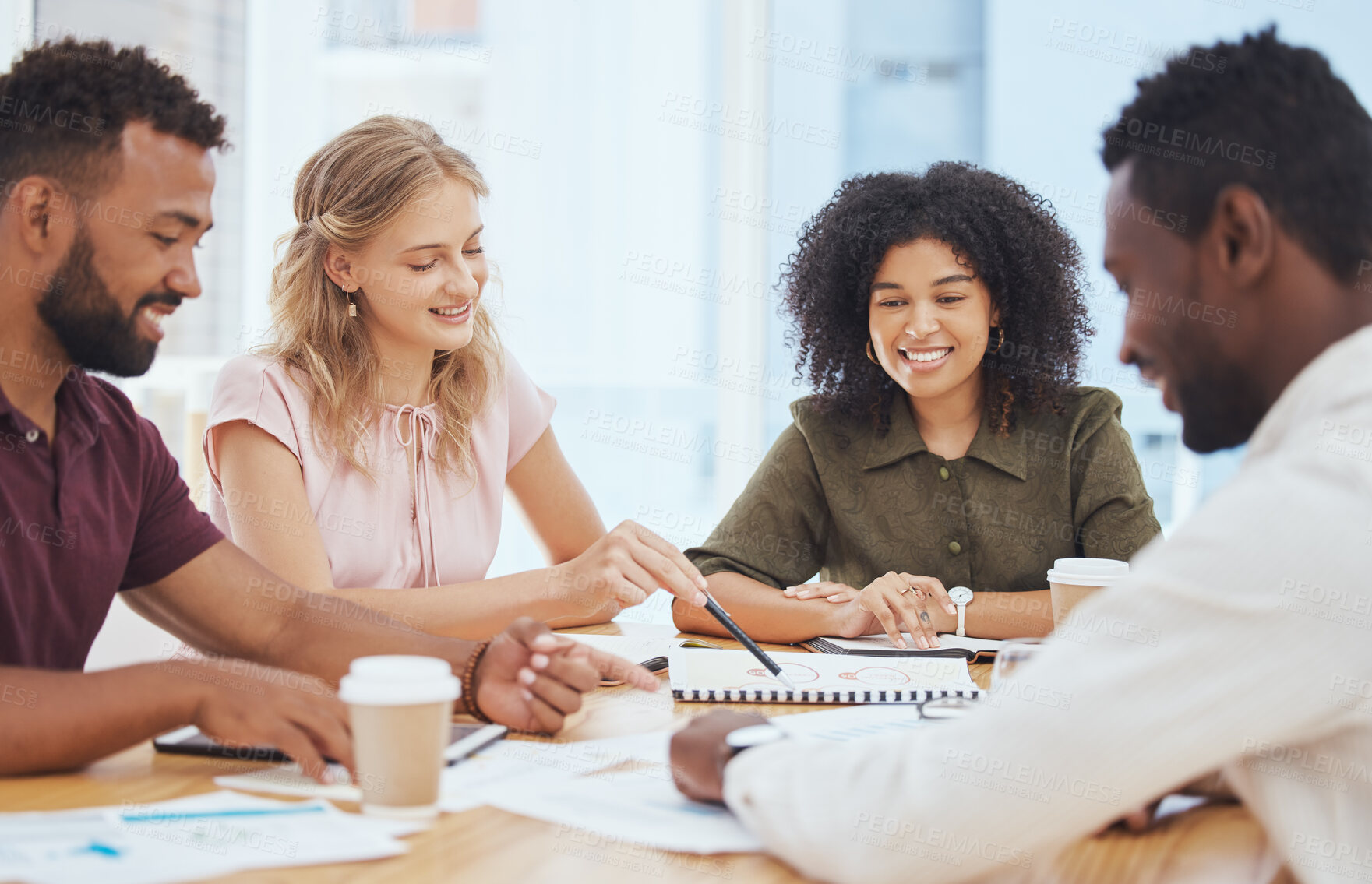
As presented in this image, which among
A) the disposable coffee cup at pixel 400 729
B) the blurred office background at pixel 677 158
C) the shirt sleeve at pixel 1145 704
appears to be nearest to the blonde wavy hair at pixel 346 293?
the disposable coffee cup at pixel 400 729

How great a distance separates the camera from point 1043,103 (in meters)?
3.47

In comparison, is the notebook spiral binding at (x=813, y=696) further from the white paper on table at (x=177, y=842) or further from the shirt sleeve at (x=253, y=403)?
the shirt sleeve at (x=253, y=403)

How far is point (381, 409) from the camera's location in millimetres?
1924

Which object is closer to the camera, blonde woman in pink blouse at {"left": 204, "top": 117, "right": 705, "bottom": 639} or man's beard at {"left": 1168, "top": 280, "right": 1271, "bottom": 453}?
man's beard at {"left": 1168, "top": 280, "right": 1271, "bottom": 453}

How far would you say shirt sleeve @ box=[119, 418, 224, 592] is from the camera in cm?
132

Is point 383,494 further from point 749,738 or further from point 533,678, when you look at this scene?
point 749,738

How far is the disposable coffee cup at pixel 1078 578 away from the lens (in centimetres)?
144

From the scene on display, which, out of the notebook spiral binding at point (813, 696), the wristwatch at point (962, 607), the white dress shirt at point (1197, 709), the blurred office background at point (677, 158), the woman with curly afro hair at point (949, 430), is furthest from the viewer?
the blurred office background at point (677, 158)

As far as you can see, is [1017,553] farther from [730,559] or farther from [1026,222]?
[1026,222]

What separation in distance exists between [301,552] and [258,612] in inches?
14.2

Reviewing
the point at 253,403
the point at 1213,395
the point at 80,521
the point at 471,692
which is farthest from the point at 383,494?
the point at 1213,395

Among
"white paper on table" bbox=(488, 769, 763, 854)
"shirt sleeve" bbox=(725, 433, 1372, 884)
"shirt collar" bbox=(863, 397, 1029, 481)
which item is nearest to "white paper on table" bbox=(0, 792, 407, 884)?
"white paper on table" bbox=(488, 769, 763, 854)

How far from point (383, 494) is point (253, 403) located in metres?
0.26

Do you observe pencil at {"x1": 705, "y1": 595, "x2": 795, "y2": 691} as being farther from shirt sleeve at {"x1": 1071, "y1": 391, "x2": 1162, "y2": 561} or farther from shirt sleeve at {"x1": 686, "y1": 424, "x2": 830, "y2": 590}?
shirt sleeve at {"x1": 1071, "y1": 391, "x2": 1162, "y2": 561}
